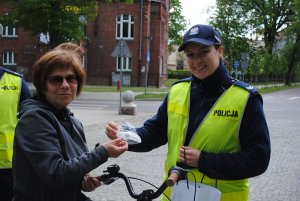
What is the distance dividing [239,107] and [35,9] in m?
24.6

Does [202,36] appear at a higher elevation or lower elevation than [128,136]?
higher

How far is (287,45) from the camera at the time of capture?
2234 inches

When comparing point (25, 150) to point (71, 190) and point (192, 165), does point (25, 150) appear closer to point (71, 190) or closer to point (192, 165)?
point (71, 190)

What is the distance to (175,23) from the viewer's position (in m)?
70.1

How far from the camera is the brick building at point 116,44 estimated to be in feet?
140

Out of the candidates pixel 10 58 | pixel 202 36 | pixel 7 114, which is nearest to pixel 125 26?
pixel 10 58

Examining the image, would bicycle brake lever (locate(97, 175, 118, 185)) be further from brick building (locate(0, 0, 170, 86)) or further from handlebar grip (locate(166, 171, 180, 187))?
brick building (locate(0, 0, 170, 86))

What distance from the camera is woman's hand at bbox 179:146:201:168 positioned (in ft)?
8.58

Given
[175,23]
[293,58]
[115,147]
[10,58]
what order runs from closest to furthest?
1. [115,147]
2. [10,58]
3. [293,58]
4. [175,23]

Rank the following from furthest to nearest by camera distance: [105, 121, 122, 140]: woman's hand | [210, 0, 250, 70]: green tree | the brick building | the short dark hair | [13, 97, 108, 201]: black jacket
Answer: [210, 0, 250, 70]: green tree < the brick building < [105, 121, 122, 140]: woman's hand < the short dark hair < [13, 97, 108, 201]: black jacket

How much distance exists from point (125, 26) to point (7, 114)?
40.5 meters

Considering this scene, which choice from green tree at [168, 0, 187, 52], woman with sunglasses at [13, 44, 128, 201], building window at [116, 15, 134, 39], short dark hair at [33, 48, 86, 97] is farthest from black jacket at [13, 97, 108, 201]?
green tree at [168, 0, 187, 52]

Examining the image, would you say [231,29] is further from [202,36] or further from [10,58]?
[202,36]

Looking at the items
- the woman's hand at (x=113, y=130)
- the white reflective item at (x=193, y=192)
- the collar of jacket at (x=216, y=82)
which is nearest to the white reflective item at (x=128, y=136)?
the woman's hand at (x=113, y=130)
